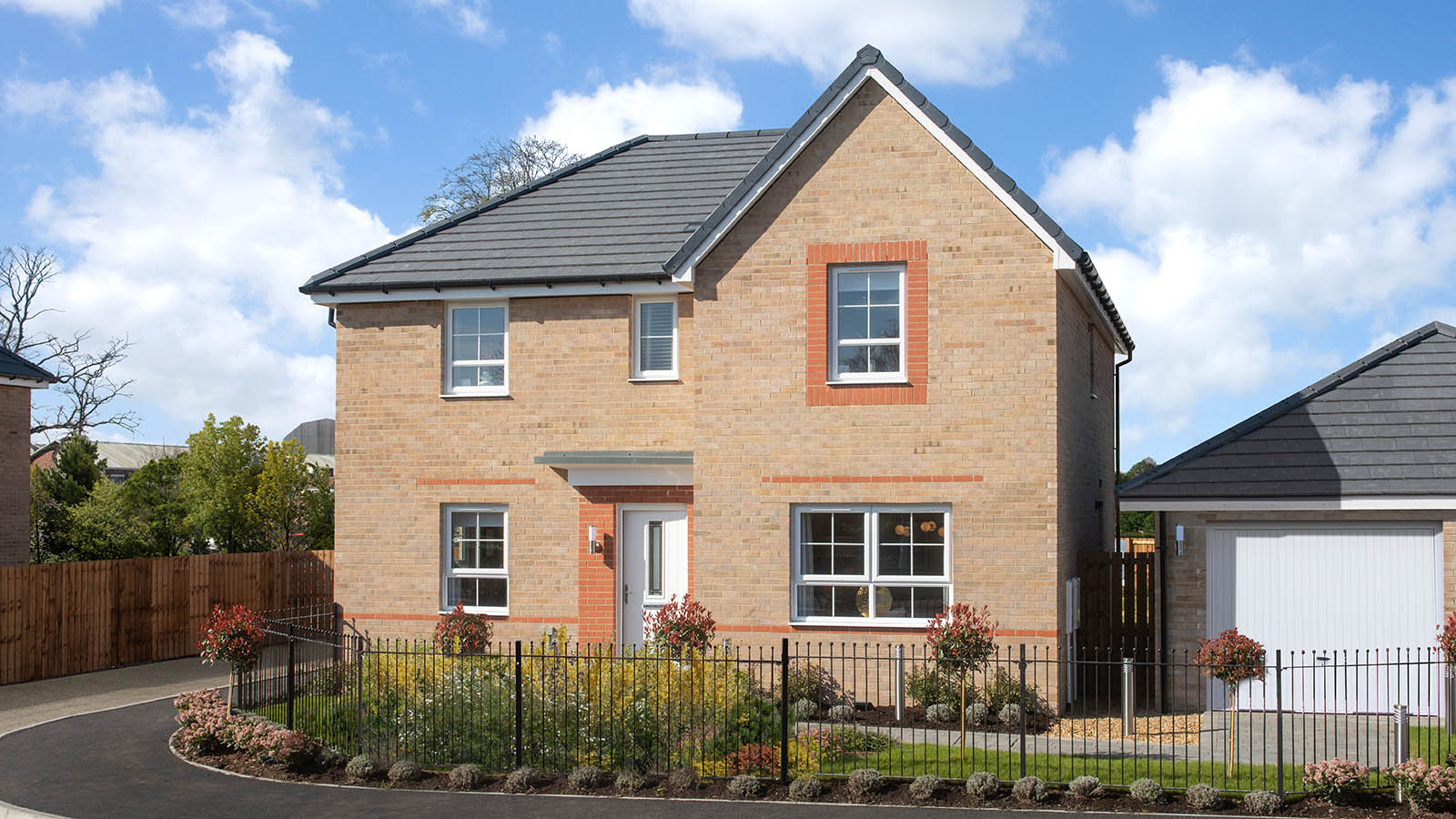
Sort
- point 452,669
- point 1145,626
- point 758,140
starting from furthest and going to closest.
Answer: point 758,140 < point 1145,626 < point 452,669

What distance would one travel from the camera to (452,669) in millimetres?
13336

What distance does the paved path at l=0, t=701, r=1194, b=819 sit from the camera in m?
11.0

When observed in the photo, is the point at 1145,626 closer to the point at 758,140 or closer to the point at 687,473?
the point at 687,473

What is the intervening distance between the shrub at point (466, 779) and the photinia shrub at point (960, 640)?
5603 millimetres

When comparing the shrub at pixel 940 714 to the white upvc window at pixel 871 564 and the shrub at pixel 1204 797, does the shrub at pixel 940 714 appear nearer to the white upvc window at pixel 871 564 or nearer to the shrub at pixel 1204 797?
the white upvc window at pixel 871 564

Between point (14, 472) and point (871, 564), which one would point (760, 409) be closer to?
point (871, 564)

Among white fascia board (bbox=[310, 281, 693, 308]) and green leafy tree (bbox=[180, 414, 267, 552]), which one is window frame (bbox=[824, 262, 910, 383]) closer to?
white fascia board (bbox=[310, 281, 693, 308])

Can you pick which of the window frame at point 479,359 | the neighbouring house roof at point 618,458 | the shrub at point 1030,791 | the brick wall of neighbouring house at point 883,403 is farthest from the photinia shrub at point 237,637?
the shrub at point 1030,791

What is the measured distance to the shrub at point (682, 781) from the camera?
11586mm

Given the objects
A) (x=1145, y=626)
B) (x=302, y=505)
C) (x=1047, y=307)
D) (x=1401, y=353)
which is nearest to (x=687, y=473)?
(x=1047, y=307)

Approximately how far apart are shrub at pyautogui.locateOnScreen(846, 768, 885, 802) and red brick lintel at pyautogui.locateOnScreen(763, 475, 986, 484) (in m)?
5.20

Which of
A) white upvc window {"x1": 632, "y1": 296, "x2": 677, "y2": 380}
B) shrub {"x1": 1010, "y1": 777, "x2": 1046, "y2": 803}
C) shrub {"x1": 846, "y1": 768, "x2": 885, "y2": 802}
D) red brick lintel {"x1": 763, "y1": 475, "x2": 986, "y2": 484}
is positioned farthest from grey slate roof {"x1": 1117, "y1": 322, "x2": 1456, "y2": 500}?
white upvc window {"x1": 632, "y1": 296, "x2": 677, "y2": 380}

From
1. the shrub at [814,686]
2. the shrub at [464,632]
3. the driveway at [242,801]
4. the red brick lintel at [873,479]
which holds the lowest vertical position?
the driveway at [242,801]

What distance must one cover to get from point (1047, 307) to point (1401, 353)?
227 inches
